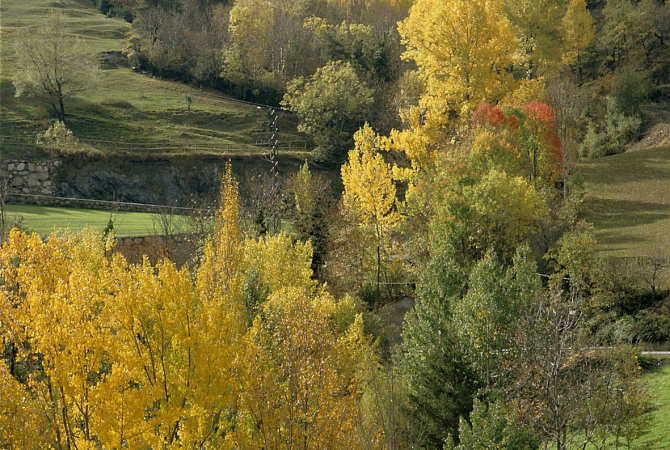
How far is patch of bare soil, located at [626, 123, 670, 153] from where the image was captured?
1858 inches

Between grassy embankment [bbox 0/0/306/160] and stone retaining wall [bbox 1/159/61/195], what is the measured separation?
1.35 meters

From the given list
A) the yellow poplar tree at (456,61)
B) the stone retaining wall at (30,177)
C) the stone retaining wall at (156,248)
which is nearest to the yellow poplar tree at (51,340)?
the stone retaining wall at (156,248)

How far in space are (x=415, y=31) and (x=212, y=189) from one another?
23.8m

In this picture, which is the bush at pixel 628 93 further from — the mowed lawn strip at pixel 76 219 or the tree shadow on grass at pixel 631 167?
the mowed lawn strip at pixel 76 219

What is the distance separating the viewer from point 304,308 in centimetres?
1725

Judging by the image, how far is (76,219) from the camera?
41.2m

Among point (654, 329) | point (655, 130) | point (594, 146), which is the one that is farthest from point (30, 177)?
point (655, 130)

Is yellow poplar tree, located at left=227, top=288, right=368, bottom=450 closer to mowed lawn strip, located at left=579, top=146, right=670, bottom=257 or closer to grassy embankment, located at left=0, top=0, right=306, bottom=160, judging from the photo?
mowed lawn strip, located at left=579, top=146, right=670, bottom=257

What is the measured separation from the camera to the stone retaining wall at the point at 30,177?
47156 millimetres

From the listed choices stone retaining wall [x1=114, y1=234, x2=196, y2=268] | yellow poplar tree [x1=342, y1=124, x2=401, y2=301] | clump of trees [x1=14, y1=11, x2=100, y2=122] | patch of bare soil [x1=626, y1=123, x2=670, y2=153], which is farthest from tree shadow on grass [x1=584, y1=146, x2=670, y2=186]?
clump of trees [x1=14, y1=11, x2=100, y2=122]

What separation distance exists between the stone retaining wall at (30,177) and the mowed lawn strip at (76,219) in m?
3.38

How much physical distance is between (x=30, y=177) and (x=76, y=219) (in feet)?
32.6

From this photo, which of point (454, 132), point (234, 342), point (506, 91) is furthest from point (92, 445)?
point (506, 91)

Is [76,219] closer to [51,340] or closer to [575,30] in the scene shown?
[51,340]
